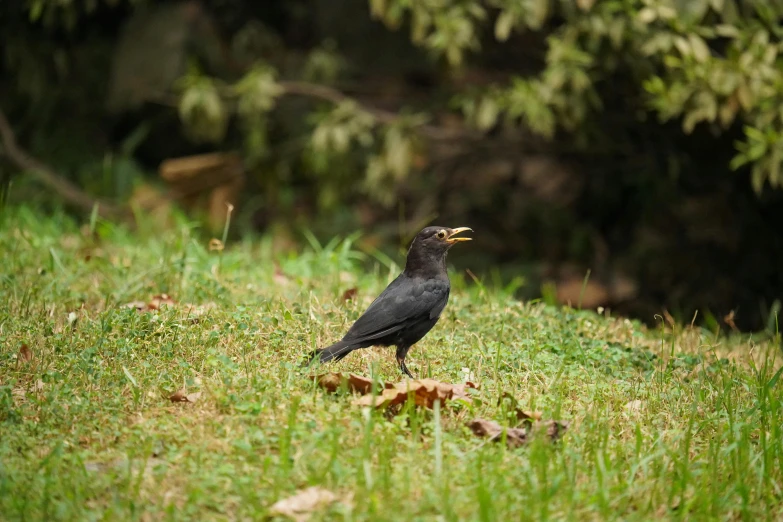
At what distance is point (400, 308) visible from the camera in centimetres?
404

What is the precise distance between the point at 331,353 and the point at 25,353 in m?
1.31

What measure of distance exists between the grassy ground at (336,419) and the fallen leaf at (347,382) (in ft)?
0.15

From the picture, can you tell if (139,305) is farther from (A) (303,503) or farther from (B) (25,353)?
(A) (303,503)

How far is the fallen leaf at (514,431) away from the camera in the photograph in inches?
133

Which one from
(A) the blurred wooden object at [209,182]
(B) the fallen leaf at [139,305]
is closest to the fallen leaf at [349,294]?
(B) the fallen leaf at [139,305]

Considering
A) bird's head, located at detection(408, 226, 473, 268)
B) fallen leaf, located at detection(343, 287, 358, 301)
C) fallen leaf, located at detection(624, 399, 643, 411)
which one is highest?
bird's head, located at detection(408, 226, 473, 268)

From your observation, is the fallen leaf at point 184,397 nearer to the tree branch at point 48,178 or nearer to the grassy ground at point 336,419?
the grassy ground at point 336,419

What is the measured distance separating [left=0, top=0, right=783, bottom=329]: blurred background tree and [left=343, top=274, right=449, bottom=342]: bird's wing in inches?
52.1

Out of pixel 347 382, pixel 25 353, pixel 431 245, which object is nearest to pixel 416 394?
pixel 347 382

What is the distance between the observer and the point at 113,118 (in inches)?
367

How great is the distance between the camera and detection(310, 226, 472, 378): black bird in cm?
394

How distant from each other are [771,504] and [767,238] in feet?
13.2

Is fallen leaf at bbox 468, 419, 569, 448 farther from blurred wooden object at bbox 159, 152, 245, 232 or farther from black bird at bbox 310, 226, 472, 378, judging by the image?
blurred wooden object at bbox 159, 152, 245, 232

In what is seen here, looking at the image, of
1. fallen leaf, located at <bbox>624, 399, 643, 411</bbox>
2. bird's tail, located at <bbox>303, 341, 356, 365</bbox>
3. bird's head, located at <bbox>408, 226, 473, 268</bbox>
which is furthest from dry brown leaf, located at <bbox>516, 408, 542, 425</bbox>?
bird's head, located at <bbox>408, 226, 473, 268</bbox>
